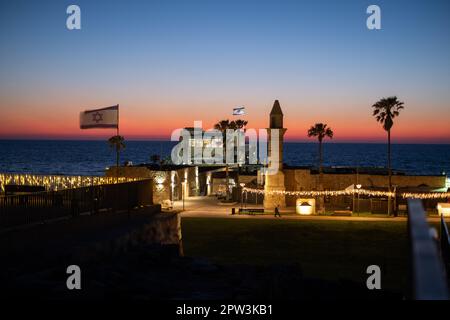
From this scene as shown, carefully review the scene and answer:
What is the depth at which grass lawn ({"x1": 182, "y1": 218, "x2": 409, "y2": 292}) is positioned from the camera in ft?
87.9

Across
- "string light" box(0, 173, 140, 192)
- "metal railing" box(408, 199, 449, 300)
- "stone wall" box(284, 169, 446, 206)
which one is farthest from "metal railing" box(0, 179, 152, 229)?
"stone wall" box(284, 169, 446, 206)

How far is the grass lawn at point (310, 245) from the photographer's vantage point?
26.8 m

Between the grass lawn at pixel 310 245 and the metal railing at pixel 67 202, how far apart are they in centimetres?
683

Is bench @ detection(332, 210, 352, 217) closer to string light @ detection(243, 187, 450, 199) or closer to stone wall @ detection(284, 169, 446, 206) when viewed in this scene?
string light @ detection(243, 187, 450, 199)

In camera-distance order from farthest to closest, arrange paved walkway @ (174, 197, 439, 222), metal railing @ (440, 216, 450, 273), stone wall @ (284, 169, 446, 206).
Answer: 1. stone wall @ (284, 169, 446, 206)
2. paved walkway @ (174, 197, 439, 222)
3. metal railing @ (440, 216, 450, 273)

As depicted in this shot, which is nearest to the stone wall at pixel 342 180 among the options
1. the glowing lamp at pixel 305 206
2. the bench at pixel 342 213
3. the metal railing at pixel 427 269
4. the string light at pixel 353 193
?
the string light at pixel 353 193

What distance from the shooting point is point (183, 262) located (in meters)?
16.7

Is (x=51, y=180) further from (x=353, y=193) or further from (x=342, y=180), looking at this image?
(x=342, y=180)

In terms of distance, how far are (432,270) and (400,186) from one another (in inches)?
2136

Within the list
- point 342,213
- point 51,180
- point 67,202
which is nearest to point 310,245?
point 342,213

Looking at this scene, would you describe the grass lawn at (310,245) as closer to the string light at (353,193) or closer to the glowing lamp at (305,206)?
the glowing lamp at (305,206)

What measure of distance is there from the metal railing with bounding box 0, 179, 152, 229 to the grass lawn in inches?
269

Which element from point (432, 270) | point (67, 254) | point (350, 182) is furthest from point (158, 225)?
point (350, 182)

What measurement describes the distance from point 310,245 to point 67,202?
59.2 feet
